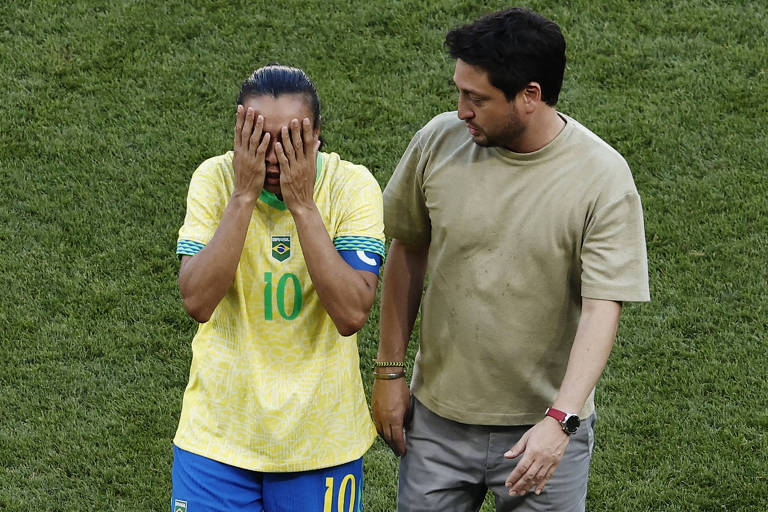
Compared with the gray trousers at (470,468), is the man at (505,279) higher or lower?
higher

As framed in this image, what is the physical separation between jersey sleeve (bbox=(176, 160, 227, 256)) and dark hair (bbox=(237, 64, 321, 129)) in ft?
0.91

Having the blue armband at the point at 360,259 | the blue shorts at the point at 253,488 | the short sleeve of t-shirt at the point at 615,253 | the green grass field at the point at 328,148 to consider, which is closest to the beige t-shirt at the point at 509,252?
the short sleeve of t-shirt at the point at 615,253

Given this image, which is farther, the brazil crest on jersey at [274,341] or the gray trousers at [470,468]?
the gray trousers at [470,468]

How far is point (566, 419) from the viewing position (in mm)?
3809

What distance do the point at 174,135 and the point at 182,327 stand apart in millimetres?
1651

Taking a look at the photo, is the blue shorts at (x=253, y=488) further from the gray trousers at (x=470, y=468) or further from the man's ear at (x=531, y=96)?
the man's ear at (x=531, y=96)

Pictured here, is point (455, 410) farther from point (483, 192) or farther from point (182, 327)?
point (182, 327)

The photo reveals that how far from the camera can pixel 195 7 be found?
29.7ft

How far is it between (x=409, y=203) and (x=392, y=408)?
710mm

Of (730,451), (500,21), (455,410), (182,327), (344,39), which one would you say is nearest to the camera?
(500,21)

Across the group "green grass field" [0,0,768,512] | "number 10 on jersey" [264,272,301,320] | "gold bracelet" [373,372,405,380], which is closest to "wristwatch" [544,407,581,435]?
"gold bracelet" [373,372,405,380]

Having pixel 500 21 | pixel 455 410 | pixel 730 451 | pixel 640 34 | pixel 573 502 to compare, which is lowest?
pixel 730 451

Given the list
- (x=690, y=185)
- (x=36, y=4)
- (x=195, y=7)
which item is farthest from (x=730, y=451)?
(x=36, y=4)

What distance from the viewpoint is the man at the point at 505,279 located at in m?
3.86
